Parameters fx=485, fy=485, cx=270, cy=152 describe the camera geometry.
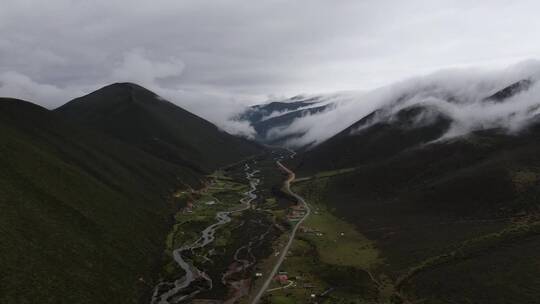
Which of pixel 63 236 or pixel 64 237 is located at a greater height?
pixel 63 236

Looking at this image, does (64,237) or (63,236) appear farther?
(63,236)

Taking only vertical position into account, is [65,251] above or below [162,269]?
above

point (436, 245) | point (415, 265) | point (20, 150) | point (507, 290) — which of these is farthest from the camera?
point (20, 150)

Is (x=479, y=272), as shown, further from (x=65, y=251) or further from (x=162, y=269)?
(x=65, y=251)

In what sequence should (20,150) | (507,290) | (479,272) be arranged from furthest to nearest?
(20,150) < (479,272) < (507,290)

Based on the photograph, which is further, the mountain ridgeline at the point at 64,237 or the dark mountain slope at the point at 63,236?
the mountain ridgeline at the point at 64,237

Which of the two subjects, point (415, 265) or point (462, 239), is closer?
point (415, 265)

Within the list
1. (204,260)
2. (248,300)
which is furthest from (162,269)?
(248,300)

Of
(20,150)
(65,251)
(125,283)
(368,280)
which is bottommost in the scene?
(368,280)

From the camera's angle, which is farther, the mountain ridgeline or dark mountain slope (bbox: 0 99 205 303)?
the mountain ridgeline
